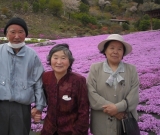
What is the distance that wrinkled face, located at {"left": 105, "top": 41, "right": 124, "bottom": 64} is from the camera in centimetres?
275

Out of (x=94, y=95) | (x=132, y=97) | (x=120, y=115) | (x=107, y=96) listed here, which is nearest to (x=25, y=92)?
(x=94, y=95)

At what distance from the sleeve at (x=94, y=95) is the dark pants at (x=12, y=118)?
2.56 ft

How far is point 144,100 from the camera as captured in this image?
5520 millimetres

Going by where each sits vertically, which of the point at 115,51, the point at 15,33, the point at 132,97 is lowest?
the point at 132,97

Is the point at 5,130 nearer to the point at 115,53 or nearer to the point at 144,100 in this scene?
the point at 115,53

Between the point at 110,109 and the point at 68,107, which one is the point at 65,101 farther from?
the point at 110,109

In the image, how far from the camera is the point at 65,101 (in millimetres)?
2676

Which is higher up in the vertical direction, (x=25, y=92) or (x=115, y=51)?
(x=115, y=51)

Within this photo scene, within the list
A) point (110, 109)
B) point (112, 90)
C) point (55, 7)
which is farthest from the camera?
point (55, 7)

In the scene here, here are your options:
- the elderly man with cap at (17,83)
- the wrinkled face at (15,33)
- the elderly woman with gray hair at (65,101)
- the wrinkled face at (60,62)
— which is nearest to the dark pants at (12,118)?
the elderly man with cap at (17,83)

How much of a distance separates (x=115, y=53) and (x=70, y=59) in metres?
0.53

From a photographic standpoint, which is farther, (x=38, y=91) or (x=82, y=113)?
(x=38, y=91)

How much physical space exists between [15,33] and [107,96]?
1.30 m

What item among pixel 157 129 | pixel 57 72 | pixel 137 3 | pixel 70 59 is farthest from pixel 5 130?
pixel 137 3
